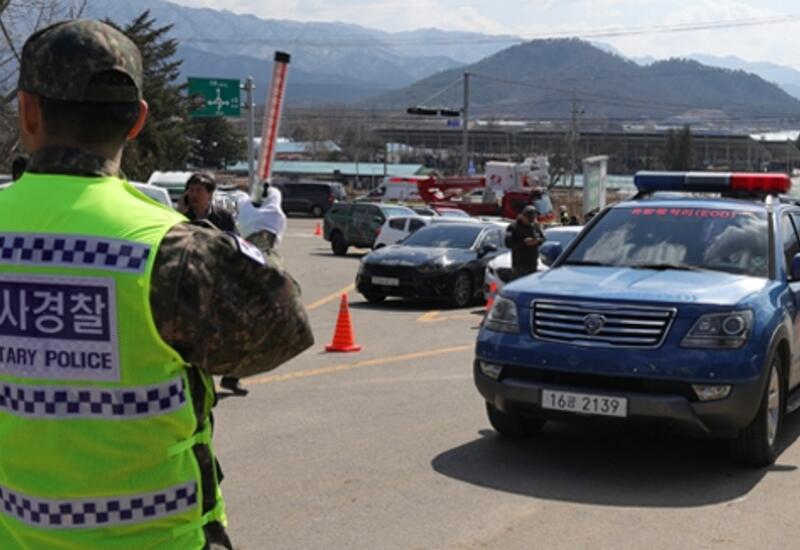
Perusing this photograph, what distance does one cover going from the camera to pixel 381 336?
578 inches

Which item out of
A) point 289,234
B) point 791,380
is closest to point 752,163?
point 289,234

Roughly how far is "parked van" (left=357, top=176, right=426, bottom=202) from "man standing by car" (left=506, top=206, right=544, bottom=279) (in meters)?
47.9

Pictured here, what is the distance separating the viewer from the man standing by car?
16.2 metres

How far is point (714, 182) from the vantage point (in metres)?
9.57

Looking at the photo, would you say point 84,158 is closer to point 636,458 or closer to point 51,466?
point 51,466

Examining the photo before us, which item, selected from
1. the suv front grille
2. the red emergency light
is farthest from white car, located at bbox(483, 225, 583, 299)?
the suv front grille

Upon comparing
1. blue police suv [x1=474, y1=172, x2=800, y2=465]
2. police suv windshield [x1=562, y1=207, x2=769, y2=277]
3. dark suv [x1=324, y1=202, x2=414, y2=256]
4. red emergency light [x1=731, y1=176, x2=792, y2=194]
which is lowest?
dark suv [x1=324, y1=202, x2=414, y2=256]

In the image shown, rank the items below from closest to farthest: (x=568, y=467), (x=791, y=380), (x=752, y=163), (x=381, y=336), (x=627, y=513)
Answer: (x=627, y=513), (x=568, y=467), (x=791, y=380), (x=381, y=336), (x=752, y=163)

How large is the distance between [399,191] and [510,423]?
193ft

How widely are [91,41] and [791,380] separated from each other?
672cm

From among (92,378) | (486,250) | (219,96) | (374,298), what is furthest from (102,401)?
(219,96)

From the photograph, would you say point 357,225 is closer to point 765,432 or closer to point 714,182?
point 714,182

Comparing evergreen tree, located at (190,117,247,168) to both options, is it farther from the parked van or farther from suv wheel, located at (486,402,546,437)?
suv wheel, located at (486,402,546,437)

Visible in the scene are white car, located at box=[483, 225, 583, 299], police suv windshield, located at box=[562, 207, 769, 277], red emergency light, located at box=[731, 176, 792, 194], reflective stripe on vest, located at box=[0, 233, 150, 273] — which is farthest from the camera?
white car, located at box=[483, 225, 583, 299]
